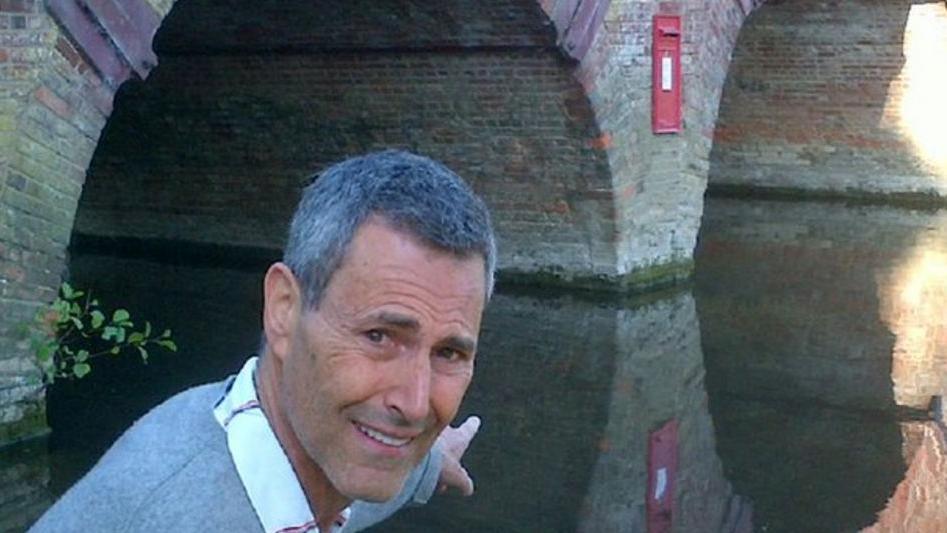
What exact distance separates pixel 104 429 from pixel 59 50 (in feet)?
5.87

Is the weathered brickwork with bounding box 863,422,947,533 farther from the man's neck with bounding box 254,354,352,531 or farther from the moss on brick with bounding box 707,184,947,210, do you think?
the moss on brick with bounding box 707,184,947,210

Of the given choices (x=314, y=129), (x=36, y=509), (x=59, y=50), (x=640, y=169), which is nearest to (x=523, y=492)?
(x=36, y=509)

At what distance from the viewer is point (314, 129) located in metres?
10.1

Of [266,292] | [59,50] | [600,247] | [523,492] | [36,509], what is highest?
[266,292]

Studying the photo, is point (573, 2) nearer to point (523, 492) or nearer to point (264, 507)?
point (523, 492)

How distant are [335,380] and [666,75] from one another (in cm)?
812

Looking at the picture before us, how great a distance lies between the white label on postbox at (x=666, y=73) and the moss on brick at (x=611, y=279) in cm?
129

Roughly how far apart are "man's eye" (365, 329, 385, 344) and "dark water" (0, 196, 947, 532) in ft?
11.3

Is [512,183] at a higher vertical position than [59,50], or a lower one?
lower

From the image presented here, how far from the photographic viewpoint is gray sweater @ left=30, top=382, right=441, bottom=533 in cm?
143

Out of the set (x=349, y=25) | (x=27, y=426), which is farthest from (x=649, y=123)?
(x=27, y=426)

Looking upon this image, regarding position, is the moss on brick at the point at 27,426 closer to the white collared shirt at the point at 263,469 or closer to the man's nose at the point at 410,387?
the white collared shirt at the point at 263,469

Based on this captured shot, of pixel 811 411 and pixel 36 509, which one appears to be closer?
pixel 36 509

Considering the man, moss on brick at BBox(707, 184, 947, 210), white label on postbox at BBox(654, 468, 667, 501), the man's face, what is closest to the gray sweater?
the man
